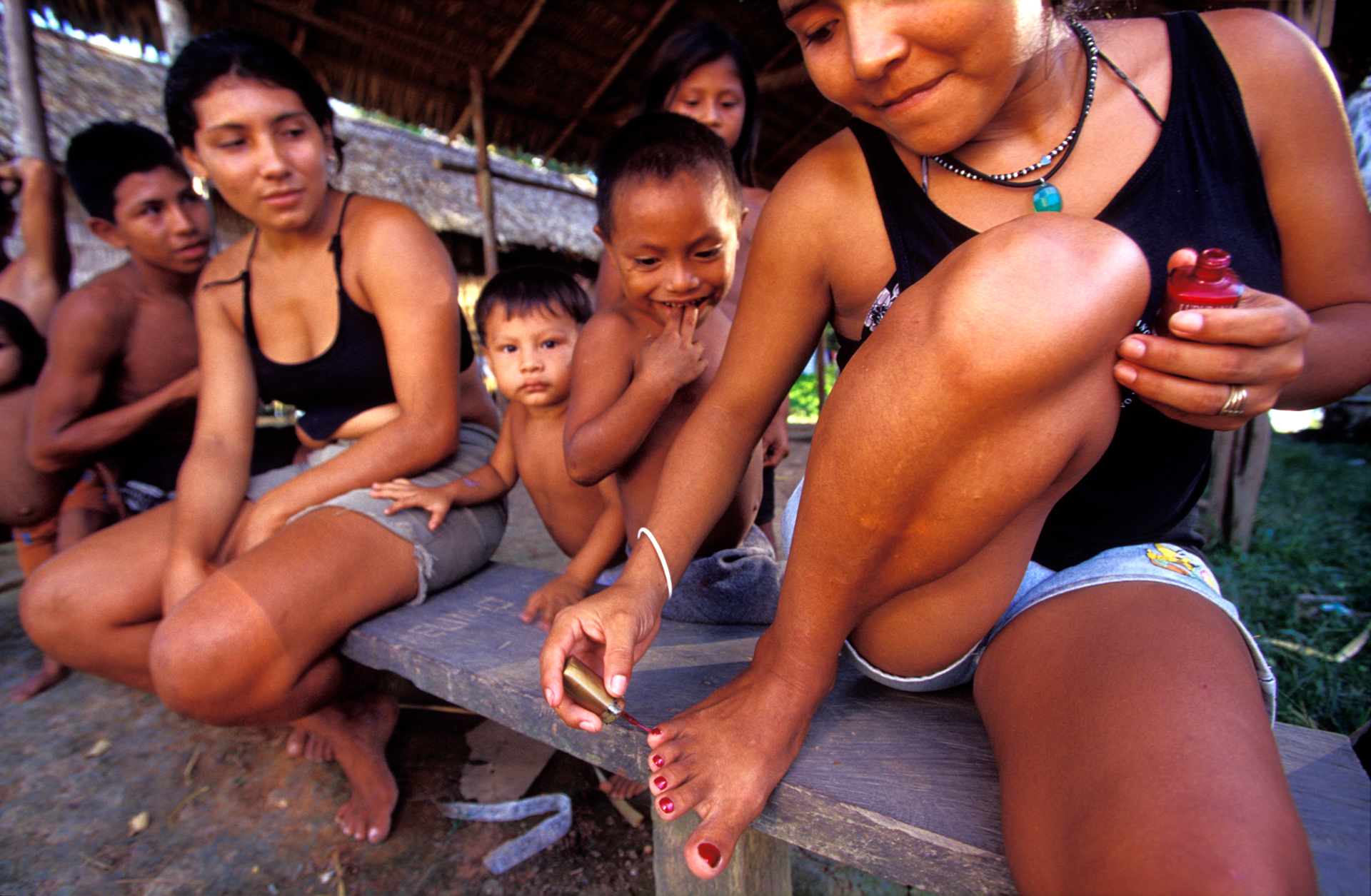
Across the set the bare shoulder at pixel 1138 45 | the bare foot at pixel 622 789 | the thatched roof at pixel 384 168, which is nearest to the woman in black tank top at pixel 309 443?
the bare foot at pixel 622 789

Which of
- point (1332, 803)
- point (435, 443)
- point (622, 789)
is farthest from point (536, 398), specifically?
point (1332, 803)

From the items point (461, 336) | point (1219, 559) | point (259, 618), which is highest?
point (461, 336)

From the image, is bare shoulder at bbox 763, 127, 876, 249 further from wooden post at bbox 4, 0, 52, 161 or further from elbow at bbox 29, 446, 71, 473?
wooden post at bbox 4, 0, 52, 161

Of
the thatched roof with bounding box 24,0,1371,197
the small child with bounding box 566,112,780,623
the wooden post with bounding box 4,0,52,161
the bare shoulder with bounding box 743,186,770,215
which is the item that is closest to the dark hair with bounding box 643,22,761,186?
the bare shoulder with bounding box 743,186,770,215

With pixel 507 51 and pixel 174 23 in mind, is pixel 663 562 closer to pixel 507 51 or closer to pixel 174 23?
pixel 174 23

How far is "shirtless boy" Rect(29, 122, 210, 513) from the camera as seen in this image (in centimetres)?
248

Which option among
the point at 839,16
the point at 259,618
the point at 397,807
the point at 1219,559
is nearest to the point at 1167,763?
the point at 839,16

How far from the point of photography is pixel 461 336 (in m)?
2.31

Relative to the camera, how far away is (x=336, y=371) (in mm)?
2031

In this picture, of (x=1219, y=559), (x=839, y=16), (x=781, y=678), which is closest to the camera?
(x=839, y=16)

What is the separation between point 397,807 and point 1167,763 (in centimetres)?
195

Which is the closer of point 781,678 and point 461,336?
point 781,678

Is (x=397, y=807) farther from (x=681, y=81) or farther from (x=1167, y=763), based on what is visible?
(x=681, y=81)

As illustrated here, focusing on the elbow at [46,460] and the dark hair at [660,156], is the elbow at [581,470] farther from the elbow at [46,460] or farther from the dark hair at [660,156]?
the elbow at [46,460]
